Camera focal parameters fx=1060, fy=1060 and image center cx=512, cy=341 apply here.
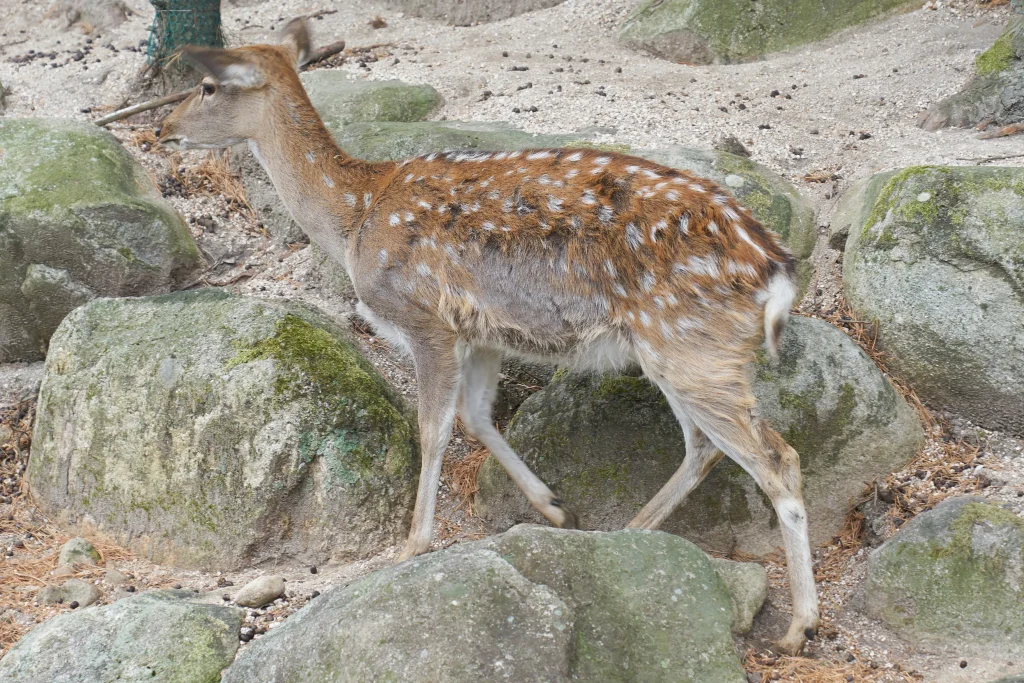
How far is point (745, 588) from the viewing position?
174 inches

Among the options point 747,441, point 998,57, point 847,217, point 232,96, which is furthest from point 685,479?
point 998,57

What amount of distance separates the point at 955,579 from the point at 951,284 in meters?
1.85

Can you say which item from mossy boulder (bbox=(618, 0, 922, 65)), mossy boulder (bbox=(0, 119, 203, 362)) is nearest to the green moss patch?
mossy boulder (bbox=(618, 0, 922, 65))

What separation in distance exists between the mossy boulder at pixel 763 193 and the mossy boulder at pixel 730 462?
1005 millimetres

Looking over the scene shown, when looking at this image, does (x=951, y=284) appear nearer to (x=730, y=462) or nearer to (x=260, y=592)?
(x=730, y=462)

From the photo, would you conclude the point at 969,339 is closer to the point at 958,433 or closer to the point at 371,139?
the point at 958,433

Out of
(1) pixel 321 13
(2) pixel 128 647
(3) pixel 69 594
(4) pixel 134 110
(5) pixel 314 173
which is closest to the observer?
(2) pixel 128 647

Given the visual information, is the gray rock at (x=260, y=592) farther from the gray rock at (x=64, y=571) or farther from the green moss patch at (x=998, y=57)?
the green moss patch at (x=998, y=57)

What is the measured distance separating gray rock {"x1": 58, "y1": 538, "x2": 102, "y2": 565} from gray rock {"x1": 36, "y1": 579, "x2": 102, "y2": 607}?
224 millimetres

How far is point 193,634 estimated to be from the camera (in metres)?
4.03

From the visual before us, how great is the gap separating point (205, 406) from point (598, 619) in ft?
7.79

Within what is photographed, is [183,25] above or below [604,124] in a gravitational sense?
above

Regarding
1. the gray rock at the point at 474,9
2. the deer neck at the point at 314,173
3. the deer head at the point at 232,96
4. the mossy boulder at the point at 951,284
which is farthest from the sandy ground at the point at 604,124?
the deer head at the point at 232,96

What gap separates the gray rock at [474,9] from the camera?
34.9 feet
